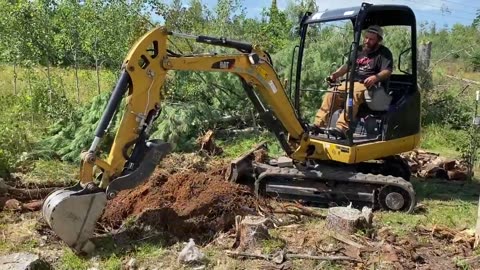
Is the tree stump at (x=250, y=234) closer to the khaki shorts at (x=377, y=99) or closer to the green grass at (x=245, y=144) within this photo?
the khaki shorts at (x=377, y=99)

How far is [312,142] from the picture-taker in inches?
275

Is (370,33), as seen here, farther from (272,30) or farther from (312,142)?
(272,30)

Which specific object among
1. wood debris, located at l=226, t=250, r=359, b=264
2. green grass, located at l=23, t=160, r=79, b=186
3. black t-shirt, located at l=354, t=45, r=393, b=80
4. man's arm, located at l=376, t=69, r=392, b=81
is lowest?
wood debris, located at l=226, t=250, r=359, b=264

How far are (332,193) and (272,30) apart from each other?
33.8 feet

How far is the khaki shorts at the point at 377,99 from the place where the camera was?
22.0 ft

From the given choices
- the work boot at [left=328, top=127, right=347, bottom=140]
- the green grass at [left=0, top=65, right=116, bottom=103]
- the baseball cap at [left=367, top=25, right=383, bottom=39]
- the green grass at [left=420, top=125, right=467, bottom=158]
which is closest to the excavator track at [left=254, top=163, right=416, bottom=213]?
the work boot at [left=328, top=127, right=347, bottom=140]

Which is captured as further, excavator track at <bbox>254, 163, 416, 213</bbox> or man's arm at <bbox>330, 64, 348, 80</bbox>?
man's arm at <bbox>330, 64, 348, 80</bbox>

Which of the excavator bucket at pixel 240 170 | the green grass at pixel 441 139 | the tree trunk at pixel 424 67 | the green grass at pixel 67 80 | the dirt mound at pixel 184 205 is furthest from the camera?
the tree trunk at pixel 424 67

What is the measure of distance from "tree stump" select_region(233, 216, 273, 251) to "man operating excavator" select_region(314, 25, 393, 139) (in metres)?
2.00

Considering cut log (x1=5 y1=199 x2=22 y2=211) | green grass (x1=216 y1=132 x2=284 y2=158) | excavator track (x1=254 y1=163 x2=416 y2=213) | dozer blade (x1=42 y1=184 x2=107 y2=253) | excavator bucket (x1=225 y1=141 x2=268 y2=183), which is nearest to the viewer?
dozer blade (x1=42 y1=184 x2=107 y2=253)

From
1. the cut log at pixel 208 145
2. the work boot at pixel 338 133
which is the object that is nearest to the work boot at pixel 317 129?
the work boot at pixel 338 133

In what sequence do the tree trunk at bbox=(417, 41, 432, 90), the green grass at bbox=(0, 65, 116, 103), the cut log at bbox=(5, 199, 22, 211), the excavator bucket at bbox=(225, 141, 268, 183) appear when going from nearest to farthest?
the cut log at bbox=(5, 199, 22, 211) → the excavator bucket at bbox=(225, 141, 268, 183) → the green grass at bbox=(0, 65, 116, 103) → the tree trunk at bbox=(417, 41, 432, 90)

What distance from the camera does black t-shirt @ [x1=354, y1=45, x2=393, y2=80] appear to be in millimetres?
6816

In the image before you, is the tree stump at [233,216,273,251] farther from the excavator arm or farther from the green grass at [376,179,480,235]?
the green grass at [376,179,480,235]
